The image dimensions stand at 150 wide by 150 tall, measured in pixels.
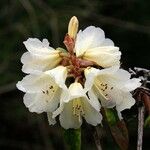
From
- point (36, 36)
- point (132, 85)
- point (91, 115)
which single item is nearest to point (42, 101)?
point (91, 115)

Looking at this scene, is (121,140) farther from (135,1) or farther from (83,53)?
(135,1)

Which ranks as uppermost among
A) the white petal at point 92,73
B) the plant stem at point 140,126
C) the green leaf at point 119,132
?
the white petal at point 92,73

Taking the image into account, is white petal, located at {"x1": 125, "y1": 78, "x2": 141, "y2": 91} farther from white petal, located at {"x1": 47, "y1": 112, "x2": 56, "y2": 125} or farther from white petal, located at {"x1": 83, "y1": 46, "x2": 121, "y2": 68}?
white petal, located at {"x1": 47, "y1": 112, "x2": 56, "y2": 125}

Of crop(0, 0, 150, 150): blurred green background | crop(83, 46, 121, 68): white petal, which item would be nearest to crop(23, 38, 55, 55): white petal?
crop(83, 46, 121, 68): white petal

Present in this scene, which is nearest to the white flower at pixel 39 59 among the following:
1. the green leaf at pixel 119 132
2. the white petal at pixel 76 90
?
the white petal at pixel 76 90

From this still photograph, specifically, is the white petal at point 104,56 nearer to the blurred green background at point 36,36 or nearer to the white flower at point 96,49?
the white flower at point 96,49

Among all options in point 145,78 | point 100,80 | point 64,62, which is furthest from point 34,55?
point 145,78
